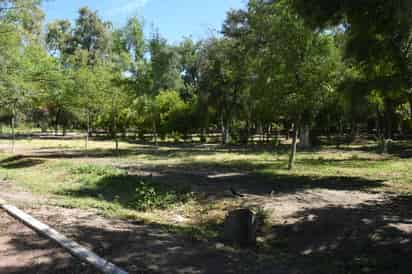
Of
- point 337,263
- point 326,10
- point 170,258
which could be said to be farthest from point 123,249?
point 326,10

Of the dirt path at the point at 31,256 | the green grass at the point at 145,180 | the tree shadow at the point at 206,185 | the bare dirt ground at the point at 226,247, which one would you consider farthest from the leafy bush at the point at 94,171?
the dirt path at the point at 31,256

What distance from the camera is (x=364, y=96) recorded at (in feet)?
37.4

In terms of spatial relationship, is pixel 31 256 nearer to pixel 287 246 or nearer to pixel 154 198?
pixel 287 246

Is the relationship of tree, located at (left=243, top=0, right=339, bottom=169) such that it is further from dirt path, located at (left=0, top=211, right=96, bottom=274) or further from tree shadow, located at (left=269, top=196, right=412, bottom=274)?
dirt path, located at (left=0, top=211, right=96, bottom=274)

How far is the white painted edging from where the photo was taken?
4.26 metres

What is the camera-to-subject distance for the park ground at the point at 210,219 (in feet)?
15.9

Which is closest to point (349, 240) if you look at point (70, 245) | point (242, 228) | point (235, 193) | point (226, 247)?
point (242, 228)

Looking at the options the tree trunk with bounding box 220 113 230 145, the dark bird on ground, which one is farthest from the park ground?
the tree trunk with bounding box 220 113 230 145

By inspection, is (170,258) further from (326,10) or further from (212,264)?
(326,10)

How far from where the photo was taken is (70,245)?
4.92 m

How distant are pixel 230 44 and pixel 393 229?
25.4 m

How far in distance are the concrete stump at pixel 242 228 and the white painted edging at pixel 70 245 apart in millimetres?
2381

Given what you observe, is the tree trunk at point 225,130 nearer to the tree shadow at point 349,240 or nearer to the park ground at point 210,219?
the park ground at point 210,219

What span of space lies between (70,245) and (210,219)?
12.5 ft
